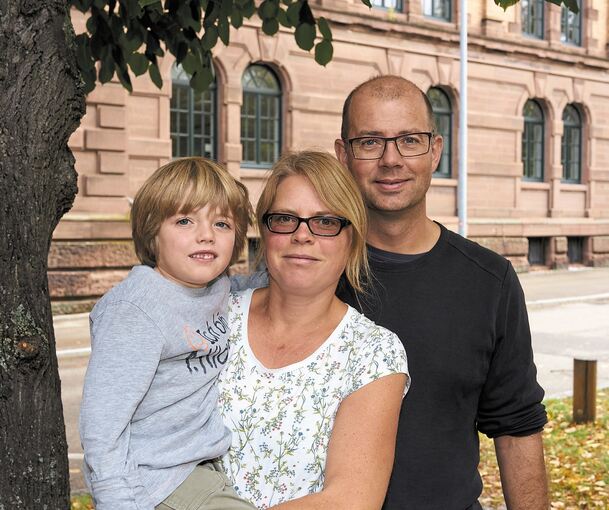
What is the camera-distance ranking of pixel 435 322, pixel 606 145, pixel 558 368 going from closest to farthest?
1. pixel 435 322
2. pixel 558 368
3. pixel 606 145

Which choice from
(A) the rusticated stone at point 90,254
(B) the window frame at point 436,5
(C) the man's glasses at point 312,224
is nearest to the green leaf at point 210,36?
(C) the man's glasses at point 312,224

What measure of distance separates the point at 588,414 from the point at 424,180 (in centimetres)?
632

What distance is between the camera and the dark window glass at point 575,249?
25828 millimetres

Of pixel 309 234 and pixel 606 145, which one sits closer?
pixel 309 234

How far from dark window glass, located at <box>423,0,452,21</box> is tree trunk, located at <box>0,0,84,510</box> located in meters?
21.1

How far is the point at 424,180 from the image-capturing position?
3137 millimetres

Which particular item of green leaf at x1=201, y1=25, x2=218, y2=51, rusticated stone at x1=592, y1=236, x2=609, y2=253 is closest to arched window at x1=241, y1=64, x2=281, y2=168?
rusticated stone at x1=592, y1=236, x2=609, y2=253

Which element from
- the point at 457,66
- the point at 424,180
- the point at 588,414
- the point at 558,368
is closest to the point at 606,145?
the point at 457,66

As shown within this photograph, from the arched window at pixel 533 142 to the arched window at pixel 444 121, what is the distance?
2943 millimetres

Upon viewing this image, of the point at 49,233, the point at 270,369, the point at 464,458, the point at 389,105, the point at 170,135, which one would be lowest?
the point at 464,458

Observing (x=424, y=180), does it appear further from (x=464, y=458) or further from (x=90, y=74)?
(x=90, y=74)

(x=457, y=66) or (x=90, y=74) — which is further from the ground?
(x=457, y=66)

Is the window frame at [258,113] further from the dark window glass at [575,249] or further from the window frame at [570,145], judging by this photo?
the dark window glass at [575,249]

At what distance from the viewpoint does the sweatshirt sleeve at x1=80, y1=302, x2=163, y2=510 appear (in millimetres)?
2355
